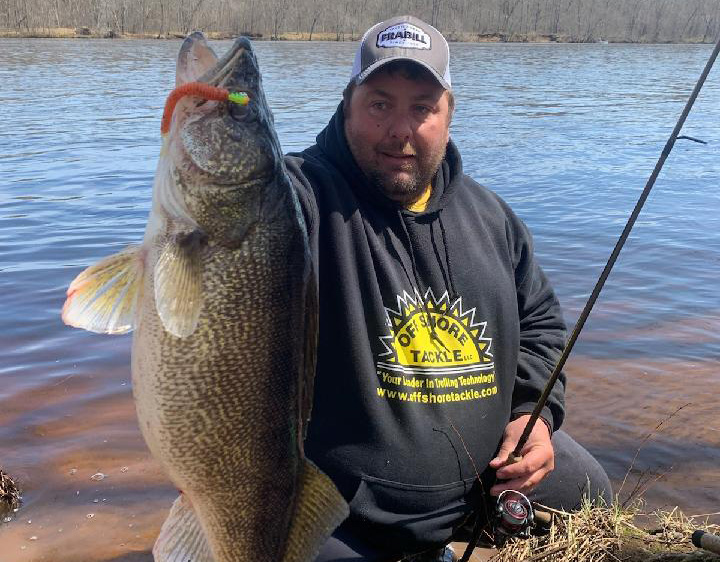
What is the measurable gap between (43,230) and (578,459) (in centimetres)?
764

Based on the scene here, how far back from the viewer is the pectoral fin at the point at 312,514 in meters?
2.45

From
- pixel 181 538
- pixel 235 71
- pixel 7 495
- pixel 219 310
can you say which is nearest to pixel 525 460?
pixel 181 538

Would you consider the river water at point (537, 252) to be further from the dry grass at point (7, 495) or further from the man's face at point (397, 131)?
the man's face at point (397, 131)

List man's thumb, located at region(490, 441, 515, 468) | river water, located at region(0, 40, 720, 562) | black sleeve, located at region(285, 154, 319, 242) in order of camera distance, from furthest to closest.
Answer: river water, located at region(0, 40, 720, 562), man's thumb, located at region(490, 441, 515, 468), black sleeve, located at region(285, 154, 319, 242)

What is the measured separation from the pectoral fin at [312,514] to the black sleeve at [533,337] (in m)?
1.46

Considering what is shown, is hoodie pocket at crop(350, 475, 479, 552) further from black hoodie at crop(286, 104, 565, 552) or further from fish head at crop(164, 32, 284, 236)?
fish head at crop(164, 32, 284, 236)

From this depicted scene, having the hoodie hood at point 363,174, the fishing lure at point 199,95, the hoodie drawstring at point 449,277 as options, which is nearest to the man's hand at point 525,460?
the hoodie drawstring at point 449,277

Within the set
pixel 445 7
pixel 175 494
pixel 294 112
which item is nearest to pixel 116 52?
pixel 294 112

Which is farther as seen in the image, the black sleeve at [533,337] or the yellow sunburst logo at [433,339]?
the black sleeve at [533,337]

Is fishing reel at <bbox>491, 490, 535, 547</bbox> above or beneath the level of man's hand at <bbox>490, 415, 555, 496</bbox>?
beneath

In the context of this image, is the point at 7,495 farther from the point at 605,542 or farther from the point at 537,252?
the point at 537,252

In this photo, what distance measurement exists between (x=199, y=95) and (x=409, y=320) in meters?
1.46

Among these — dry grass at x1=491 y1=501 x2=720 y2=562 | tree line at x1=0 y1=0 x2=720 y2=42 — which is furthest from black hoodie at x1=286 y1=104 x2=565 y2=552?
tree line at x1=0 y1=0 x2=720 y2=42

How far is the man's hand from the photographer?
345 cm
